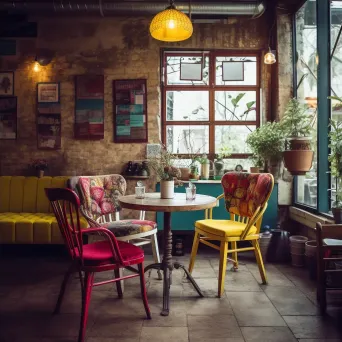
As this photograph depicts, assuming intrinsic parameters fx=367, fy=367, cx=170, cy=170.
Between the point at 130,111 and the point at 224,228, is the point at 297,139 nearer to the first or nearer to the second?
the point at 224,228

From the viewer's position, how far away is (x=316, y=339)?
2410 millimetres

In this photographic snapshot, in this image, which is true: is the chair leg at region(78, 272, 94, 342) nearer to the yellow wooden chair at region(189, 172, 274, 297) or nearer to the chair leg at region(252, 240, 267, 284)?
the yellow wooden chair at region(189, 172, 274, 297)

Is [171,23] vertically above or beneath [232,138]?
above

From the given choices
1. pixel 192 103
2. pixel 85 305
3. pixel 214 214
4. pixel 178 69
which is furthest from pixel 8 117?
pixel 85 305

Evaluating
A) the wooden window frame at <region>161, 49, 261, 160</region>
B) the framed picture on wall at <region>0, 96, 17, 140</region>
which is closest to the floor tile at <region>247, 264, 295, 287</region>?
the wooden window frame at <region>161, 49, 261, 160</region>

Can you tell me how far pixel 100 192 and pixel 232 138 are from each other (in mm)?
2678

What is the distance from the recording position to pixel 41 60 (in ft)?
17.4

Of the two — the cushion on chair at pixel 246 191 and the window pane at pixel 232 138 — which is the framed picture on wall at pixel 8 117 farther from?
the cushion on chair at pixel 246 191

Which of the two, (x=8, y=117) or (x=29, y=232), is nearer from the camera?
(x=29, y=232)

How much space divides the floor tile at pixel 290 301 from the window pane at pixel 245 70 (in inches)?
127

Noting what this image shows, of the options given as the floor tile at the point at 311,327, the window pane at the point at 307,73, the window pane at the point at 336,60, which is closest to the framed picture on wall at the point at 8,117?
the window pane at the point at 307,73

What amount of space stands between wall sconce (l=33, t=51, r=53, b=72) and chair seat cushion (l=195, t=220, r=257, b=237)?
3.41m

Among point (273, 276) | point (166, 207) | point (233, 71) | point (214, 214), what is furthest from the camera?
point (233, 71)

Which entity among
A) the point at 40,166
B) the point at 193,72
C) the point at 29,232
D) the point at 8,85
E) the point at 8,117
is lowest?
the point at 29,232
